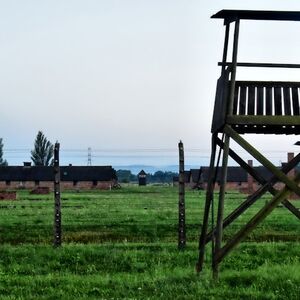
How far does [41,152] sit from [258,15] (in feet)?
457

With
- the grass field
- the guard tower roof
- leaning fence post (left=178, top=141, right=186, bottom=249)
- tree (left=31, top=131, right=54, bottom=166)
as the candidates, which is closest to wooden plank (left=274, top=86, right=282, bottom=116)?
the guard tower roof

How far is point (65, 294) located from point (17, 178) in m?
111

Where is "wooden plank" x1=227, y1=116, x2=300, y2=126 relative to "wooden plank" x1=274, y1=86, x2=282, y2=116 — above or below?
below

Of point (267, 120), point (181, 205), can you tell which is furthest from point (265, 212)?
point (181, 205)

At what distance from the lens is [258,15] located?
39.1 feet

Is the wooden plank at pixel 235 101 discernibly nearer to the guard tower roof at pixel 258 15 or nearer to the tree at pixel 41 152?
the guard tower roof at pixel 258 15

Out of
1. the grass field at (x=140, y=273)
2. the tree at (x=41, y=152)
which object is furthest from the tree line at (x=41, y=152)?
the grass field at (x=140, y=273)

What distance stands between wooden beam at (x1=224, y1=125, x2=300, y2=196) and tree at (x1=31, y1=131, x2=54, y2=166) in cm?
13802

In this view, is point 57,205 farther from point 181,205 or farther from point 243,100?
point 243,100

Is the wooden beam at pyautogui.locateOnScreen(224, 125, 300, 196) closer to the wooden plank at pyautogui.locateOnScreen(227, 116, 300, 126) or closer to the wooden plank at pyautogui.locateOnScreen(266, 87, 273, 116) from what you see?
the wooden plank at pyautogui.locateOnScreen(227, 116, 300, 126)

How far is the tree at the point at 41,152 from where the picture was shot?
→ 14770cm

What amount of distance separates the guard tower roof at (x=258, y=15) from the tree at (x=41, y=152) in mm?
137623

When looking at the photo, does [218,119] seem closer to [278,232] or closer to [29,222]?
[278,232]

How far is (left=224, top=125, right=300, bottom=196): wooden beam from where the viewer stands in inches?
427
